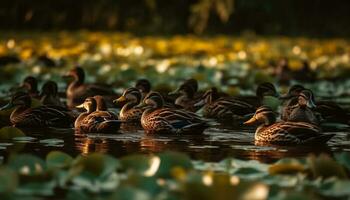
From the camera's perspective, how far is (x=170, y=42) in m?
26.8

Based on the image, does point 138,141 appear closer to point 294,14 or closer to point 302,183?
point 302,183

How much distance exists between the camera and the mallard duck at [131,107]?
1248 centimetres

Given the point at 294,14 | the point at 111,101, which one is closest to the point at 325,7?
the point at 294,14

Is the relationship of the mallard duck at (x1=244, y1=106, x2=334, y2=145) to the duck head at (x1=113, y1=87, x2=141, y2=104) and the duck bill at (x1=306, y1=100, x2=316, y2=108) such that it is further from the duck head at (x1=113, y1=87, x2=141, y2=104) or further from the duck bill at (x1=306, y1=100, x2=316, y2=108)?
the duck head at (x1=113, y1=87, x2=141, y2=104)

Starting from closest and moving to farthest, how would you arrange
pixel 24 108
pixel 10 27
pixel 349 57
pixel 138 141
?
pixel 138 141 → pixel 24 108 → pixel 349 57 → pixel 10 27

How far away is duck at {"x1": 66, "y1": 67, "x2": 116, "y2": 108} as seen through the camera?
49.5ft

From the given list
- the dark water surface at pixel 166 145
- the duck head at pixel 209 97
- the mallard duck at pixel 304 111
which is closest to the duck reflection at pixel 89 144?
the dark water surface at pixel 166 145

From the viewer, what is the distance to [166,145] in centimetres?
1023

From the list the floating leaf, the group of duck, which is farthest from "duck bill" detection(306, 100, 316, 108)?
the floating leaf

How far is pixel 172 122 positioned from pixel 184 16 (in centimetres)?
2177

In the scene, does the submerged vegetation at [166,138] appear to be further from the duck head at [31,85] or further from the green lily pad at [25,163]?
the duck head at [31,85]

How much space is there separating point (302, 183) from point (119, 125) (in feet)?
12.9

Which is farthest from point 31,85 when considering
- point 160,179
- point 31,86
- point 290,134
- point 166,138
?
point 160,179

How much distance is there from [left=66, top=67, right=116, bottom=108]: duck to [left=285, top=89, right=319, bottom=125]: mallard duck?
364cm
